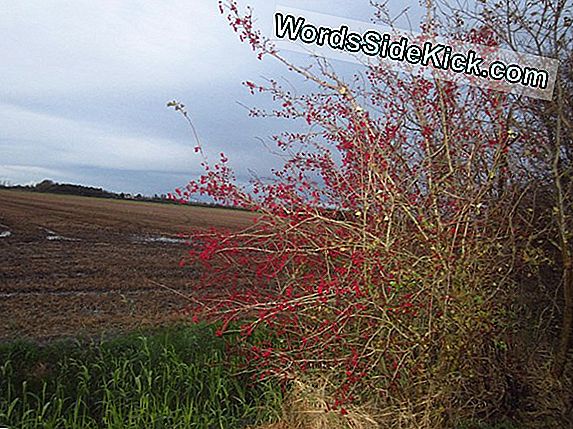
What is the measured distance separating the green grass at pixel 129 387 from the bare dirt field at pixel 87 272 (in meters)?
0.66

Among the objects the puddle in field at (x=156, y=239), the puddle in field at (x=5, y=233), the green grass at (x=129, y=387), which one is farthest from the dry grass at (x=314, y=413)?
the puddle in field at (x=5, y=233)

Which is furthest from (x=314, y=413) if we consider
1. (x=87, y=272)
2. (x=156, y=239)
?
(x=156, y=239)

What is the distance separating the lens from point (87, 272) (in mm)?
7664

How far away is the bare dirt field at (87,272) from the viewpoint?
4930mm

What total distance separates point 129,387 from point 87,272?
4867 mm

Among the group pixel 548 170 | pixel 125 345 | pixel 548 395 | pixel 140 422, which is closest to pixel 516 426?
pixel 548 395

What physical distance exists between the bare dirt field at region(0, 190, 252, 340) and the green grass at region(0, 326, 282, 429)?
2.17ft

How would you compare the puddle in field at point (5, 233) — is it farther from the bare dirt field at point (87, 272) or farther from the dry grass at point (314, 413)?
the dry grass at point (314, 413)

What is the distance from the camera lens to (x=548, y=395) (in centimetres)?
310

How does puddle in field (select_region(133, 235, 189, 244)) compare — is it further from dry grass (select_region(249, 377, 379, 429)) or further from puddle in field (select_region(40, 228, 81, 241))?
dry grass (select_region(249, 377, 379, 429))

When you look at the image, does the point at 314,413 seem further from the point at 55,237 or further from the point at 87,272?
the point at 55,237

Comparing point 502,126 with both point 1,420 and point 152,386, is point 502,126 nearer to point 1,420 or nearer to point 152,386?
point 152,386

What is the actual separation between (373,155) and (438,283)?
749 millimetres

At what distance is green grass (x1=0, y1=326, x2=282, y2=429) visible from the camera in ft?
9.28
